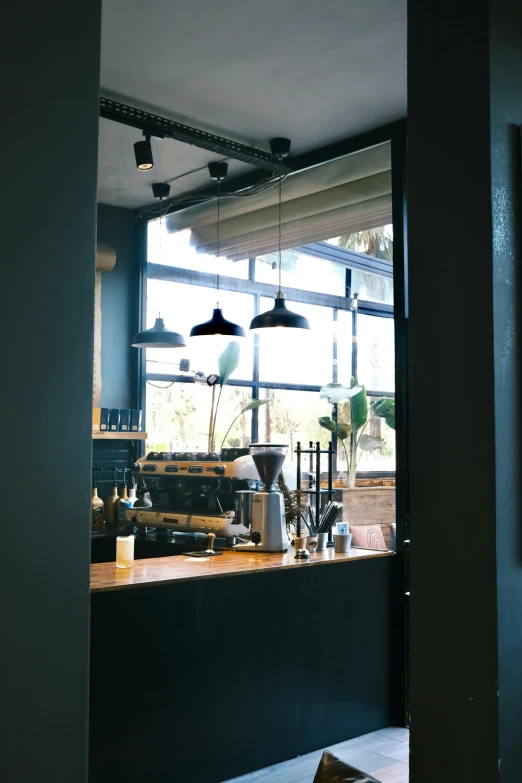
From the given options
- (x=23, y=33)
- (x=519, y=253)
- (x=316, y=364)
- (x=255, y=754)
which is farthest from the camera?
(x=316, y=364)

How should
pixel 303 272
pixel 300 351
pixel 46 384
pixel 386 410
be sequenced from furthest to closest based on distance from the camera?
pixel 300 351 < pixel 303 272 < pixel 386 410 < pixel 46 384

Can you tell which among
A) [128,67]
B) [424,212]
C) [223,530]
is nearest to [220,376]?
[223,530]

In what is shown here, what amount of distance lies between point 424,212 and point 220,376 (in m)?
4.10

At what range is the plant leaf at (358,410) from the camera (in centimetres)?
639

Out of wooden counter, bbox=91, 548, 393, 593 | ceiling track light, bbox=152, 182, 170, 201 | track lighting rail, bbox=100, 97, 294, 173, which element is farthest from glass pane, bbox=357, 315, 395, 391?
wooden counter, bbox=91, 548, 393, 593

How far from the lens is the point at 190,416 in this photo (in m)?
6.14

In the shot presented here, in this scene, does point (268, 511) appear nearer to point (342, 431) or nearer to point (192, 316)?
point (342, 431)

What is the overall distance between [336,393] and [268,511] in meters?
2.43

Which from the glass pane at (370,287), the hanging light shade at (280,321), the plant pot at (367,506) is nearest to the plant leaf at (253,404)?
the plant pot at (367,506)

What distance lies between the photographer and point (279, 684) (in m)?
3.73

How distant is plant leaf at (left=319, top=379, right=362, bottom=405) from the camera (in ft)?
21.3

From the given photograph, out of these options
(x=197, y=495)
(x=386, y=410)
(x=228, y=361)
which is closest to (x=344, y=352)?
(x=228, y=361)

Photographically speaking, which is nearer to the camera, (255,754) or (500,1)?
(500,1)

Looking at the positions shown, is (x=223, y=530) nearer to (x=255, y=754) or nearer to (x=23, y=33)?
(x=255, y=754)
